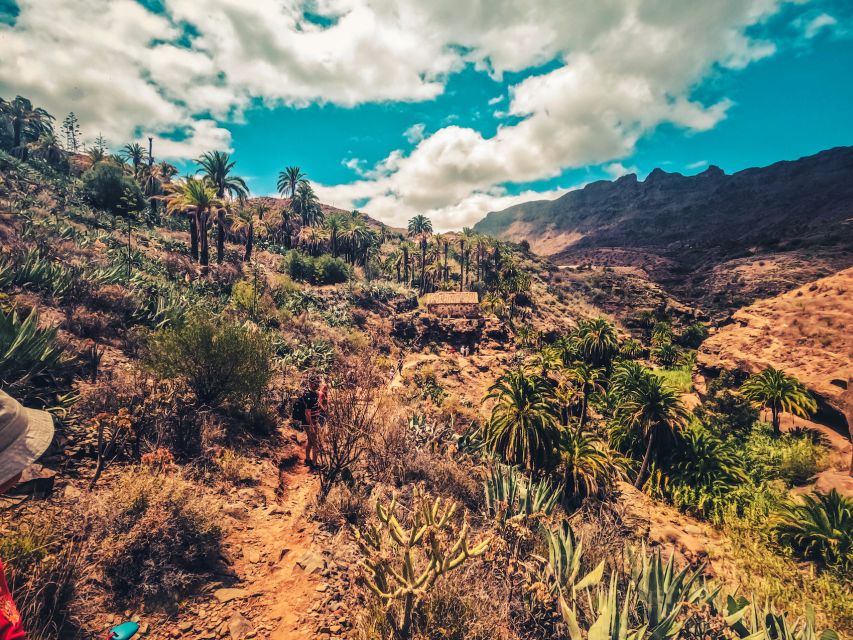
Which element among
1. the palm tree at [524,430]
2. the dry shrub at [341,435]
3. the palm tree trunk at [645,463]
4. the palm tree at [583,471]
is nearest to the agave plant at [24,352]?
the dry shrub at [341,435]

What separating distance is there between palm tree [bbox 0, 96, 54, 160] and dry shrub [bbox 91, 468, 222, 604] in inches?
2658

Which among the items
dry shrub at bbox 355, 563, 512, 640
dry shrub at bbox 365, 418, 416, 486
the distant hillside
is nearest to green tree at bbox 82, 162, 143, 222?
dry shrub at bbox 365, 418, 416, 486

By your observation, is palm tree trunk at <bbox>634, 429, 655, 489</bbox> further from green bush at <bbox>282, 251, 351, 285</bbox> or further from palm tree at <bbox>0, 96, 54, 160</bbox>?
palm tree at <bbox>0, 96, 54, 160</bbox>

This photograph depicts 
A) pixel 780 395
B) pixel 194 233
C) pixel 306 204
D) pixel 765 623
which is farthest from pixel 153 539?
pixel 306 204

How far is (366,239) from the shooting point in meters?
55.8

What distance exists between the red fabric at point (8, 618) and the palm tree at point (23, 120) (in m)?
69.9

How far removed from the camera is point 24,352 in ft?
20.8

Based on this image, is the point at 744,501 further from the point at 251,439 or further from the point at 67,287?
the point at 67,287

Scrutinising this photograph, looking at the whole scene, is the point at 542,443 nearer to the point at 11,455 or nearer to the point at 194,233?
the point at 11,455

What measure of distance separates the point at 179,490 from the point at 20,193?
1377 inches

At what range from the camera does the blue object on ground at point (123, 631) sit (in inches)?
104

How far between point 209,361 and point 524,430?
9730 millimetres

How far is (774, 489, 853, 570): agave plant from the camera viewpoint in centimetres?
988

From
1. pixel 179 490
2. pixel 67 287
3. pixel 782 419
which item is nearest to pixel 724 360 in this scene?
pixel 782 419
